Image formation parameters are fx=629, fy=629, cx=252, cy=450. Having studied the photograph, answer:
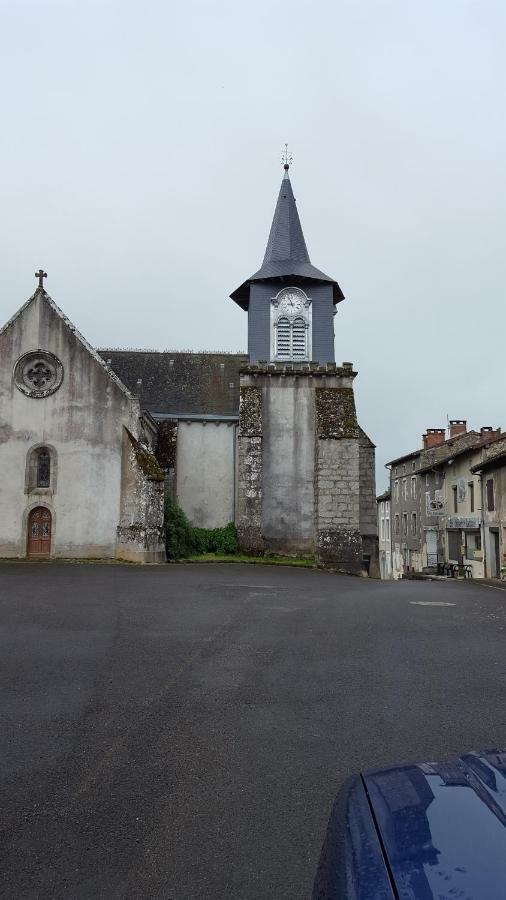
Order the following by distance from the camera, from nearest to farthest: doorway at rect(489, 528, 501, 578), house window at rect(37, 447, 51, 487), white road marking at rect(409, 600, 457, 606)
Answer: white road marking at rect(409, 600, 457, 606)
house window at rect(37, 447, 51, 487)
doorway at rect(489, 528, 501, 578)

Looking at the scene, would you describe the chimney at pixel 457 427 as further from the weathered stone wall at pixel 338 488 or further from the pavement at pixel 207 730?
the pavement at pixel 207 730

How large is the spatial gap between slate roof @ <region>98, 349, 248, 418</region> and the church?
0.08 metres

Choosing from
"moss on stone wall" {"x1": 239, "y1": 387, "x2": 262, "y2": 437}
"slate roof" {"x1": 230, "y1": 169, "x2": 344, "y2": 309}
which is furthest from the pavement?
"slate roof" {"x1": 230, "y1": 169, "x2": 344, "y2": 309}

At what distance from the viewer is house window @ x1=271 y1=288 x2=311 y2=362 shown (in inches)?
1109

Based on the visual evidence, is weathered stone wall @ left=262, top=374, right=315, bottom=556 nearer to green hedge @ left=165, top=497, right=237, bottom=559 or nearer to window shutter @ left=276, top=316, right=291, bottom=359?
green hedge @ left=165, top=497, right=237, bottom=559

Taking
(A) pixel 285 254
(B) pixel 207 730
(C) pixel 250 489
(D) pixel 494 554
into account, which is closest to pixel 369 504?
(C) pixel 250 489

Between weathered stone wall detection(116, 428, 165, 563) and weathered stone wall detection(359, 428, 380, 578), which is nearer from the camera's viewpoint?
weathered stone wall detection(116, 428, 165, 563)

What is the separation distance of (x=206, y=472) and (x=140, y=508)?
22.0 feet

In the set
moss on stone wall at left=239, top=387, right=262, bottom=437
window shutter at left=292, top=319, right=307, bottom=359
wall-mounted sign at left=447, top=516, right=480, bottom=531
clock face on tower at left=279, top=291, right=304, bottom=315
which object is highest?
clock face on tower at left=279, top=291, right=304, bottom=315

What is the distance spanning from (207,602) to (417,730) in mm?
7142

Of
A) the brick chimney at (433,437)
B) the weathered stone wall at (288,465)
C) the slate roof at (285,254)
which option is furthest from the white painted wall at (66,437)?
the brick chimney at (433,437)

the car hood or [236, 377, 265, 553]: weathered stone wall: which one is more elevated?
[236, 377, 265, 553]: weathered stone wall

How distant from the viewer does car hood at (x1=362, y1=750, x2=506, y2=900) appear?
1494 millimetres

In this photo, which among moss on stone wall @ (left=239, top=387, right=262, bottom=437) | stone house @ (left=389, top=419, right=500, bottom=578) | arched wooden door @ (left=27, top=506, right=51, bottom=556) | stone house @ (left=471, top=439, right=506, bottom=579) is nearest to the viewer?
arched wooden door @ (left=27, top=506, right=51, bottom=556)
